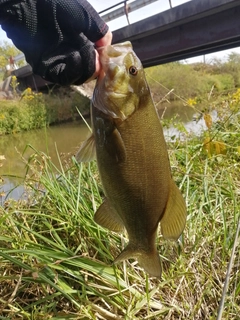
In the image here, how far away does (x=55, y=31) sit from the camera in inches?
56.9

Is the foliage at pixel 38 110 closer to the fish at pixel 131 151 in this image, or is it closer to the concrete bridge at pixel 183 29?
the concrete bridge at pixel 183 29

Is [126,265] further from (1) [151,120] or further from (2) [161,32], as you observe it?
(2) [161,32]

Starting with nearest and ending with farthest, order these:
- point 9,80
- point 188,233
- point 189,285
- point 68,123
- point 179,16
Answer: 1. point 189,285
2. point 188,233
3. point 179,16
4. point 68,123
5. point 9,80

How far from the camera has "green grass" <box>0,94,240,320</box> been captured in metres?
1.95

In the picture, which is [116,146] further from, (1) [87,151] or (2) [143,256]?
(2) [143,256]

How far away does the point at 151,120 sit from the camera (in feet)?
4.69

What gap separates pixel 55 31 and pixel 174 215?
0.89 meters

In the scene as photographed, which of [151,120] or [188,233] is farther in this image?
[188,233]

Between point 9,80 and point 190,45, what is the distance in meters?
16.9

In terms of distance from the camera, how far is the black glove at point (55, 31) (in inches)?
56.5

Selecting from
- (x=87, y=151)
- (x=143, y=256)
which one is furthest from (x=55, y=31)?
(x=143, y=256)

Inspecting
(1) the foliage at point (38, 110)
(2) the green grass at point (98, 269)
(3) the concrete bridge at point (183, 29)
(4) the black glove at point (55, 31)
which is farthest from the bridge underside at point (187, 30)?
(4) the black glove at point (55, 31)

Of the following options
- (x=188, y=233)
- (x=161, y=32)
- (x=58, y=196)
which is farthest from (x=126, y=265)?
(x=161, y=32)

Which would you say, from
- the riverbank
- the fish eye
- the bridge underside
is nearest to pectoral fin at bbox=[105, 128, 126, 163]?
the fish eye
